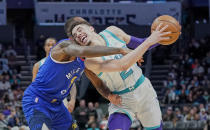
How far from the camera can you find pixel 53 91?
5.13 meters

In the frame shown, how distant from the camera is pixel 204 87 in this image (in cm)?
1697

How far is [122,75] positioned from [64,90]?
694 mm

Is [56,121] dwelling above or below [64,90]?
below

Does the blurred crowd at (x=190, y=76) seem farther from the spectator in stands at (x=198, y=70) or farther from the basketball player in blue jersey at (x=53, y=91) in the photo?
the basketball player in blue jersey at (x=53, y=91)

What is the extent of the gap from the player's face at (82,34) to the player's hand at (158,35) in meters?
0.70

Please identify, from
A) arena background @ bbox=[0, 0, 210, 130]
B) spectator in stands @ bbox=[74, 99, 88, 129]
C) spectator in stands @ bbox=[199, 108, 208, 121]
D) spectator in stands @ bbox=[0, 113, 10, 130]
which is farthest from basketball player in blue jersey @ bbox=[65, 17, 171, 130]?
arena background @ bbox=[0, 0, 210, 130]

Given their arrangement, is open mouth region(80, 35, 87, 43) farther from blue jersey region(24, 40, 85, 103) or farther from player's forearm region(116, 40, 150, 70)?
player's forearm region(116, 40, 150, 70)

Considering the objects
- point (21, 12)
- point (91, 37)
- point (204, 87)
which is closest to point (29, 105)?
point (91, 37)

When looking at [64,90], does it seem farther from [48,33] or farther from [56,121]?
[48,33]

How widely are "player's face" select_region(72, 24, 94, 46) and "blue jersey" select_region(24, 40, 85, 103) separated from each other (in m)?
0.28

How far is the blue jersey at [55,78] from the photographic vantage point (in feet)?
16.6

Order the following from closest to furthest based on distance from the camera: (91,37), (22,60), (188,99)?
(91,37) < (188,99) < (22,60)

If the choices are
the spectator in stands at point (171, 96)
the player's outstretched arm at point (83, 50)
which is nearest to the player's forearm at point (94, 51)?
the player's outstretched arm at point (83, 50)

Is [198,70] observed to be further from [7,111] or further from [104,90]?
[104,90]
